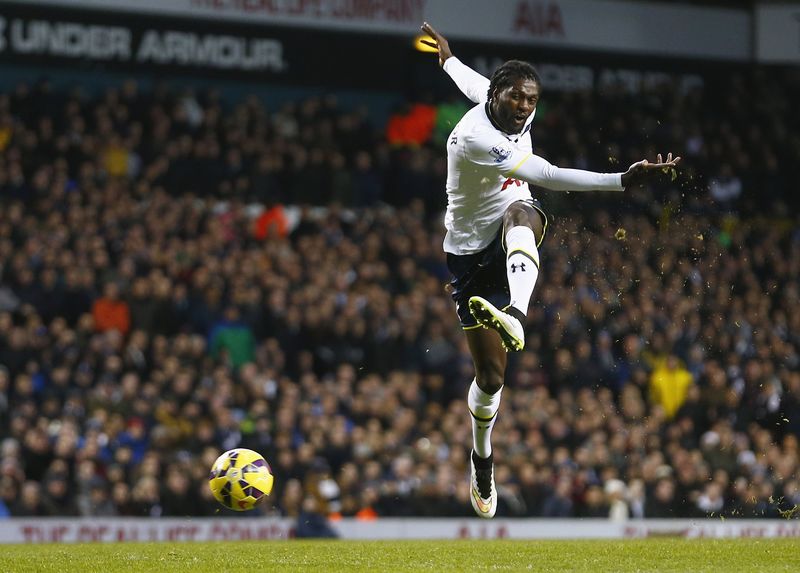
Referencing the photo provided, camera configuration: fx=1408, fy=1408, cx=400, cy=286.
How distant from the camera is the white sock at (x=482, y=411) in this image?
1131 cm

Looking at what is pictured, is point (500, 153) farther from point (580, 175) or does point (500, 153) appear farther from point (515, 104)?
point (580, 175)

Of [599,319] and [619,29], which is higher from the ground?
[619,29]

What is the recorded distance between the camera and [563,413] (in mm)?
19516

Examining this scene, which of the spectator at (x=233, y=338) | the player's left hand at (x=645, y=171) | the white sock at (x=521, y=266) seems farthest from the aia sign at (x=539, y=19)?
the player's left hand at (x=645, y=171)

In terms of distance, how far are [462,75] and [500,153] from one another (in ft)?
5.46

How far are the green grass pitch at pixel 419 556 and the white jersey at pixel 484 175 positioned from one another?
244 centimetres

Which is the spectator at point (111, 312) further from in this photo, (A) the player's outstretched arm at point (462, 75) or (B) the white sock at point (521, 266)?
(B) the white sock at point (521, 266)

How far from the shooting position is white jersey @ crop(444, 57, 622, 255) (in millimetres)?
9641

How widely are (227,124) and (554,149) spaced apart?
222 inches

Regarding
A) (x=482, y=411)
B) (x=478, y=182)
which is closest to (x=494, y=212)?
(x=478, y=182)

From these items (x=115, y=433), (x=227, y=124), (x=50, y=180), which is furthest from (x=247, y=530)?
(x=227, y=124)

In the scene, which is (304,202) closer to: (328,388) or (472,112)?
(328,388)

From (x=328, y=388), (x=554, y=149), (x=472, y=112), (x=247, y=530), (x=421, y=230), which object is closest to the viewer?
(x=472, y=112)

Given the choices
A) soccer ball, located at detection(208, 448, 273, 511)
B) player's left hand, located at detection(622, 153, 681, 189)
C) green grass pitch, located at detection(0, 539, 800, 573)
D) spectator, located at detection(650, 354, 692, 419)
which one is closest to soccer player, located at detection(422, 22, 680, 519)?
player's left hand, located at detection(622, 153, 681, 189)
